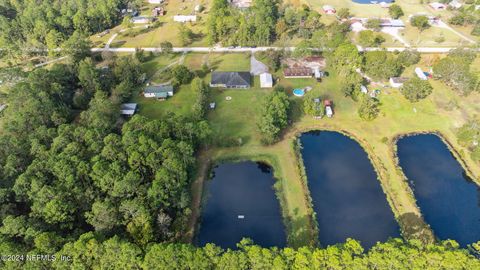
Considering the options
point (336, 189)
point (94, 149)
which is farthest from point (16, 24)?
point (336, 189)

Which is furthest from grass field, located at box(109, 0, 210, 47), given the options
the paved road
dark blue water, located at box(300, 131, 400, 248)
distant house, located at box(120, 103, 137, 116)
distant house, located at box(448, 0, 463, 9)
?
distant house, located at box(448, 0, 463, 9)

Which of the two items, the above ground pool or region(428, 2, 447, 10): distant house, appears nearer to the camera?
the above ground pool

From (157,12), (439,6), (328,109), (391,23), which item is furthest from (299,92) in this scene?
(439,6)

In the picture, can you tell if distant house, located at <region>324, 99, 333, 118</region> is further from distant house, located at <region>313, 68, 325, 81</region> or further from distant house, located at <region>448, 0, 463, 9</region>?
distant house, located at <region>448, 0, 463, 9</region>

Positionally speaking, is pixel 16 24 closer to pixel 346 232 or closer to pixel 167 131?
pixel 167 131

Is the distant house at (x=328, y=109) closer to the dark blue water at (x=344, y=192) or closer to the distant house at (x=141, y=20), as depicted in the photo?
the dark blue water at (x=344, y=192)

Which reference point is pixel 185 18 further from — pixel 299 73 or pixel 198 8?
pixel 299 73
